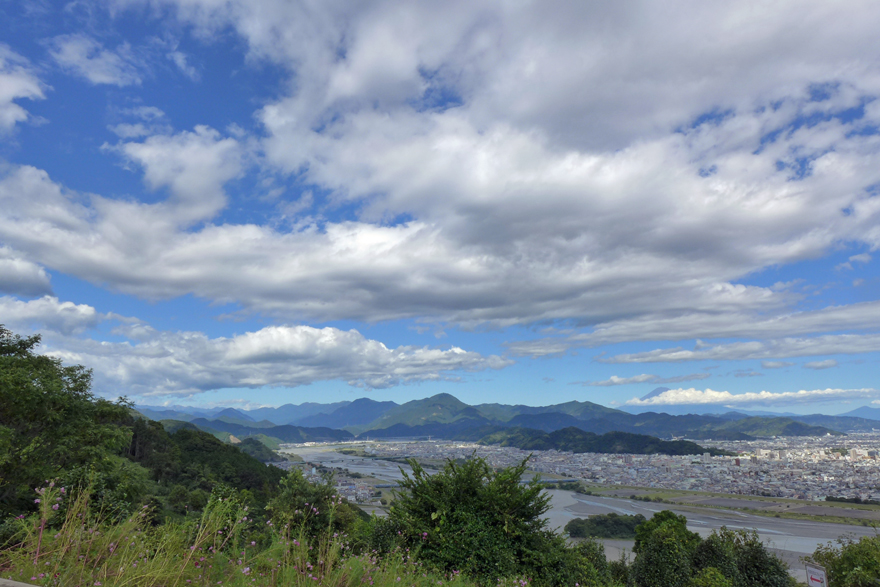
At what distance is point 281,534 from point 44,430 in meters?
16.0

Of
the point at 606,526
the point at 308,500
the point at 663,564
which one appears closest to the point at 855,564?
the point at 663,564

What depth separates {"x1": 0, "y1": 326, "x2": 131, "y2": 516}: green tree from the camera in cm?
1255

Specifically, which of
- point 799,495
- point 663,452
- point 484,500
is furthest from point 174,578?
point 663,452

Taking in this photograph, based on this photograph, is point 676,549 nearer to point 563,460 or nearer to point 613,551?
point 613,551

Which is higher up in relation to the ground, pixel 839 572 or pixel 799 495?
pixel 839 572

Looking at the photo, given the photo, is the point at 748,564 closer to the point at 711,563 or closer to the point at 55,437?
the point at 711,563

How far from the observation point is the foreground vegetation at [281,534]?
169 inches

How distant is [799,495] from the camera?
281ft

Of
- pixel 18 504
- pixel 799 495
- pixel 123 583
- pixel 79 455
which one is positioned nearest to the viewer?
pixel 123 583

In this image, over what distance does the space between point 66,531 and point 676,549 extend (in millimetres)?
21120

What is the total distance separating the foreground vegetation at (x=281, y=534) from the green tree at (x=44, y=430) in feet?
0.21

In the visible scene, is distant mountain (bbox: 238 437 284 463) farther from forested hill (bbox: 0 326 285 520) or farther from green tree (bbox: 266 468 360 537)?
green tree (bbox: 266 468 360 537)

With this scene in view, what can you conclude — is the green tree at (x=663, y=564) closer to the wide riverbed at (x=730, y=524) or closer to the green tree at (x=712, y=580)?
the green tree at (x=712, y=580)

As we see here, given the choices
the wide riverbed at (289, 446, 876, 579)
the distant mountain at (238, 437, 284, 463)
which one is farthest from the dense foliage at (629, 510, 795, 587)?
the distant mountain at (238, 437, 284, 463)
